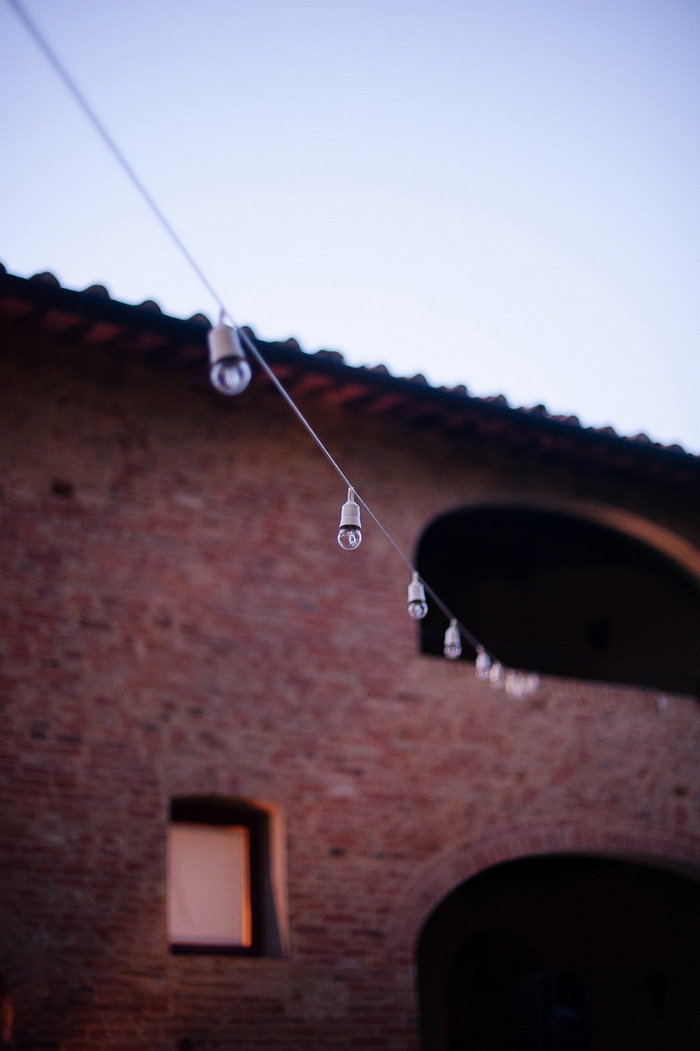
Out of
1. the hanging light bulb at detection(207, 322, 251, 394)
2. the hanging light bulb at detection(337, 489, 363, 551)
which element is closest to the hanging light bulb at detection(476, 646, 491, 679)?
the hanging light bulb at detection(337, 489, 363, 551)

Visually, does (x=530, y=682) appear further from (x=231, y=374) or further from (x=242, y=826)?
(x=231, y=374)

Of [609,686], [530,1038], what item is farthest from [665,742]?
[530,1038]

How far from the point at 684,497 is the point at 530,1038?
15.7ft

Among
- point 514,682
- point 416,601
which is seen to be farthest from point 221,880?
Result: point 416,601

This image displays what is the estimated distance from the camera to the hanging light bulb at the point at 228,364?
3271mm

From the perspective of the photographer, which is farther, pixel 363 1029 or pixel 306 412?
pixel 306 412

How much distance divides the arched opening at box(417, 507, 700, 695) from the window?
4183 millimetres

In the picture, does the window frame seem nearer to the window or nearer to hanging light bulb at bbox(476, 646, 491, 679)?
the window

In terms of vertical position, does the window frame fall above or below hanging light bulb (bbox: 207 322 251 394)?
below

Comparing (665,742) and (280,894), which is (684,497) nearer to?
(665,742)

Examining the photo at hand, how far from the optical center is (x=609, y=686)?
9211 millimetres

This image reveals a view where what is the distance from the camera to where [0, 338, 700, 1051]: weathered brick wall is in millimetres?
6785

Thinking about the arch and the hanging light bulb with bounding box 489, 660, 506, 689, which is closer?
the arch

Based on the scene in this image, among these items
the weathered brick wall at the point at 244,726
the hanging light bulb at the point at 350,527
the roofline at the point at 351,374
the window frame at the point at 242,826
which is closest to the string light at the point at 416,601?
the hanging light bulb at the point at 350,527
